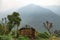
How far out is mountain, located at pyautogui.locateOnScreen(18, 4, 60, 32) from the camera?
2698 mm

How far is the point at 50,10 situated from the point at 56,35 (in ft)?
1.46

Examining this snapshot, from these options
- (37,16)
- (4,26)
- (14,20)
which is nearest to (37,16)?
(37,16)

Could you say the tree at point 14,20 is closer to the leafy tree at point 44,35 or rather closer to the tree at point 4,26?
the tree at point 4,26

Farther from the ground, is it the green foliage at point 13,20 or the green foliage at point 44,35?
the green foliage at point 13,20

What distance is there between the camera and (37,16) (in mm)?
2754

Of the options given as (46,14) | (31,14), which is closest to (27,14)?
(31,14)

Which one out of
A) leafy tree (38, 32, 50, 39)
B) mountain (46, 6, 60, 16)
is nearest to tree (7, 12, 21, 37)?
leafy tree (38, 32, 50, 39)

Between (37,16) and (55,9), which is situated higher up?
(55,9)

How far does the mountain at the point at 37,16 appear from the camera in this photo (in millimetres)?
2698

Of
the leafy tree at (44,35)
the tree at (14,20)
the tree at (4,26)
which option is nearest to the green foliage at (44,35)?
the leafy tree at (44,35)

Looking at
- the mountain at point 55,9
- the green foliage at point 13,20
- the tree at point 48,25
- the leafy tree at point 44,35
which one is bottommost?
the leafy tree at point 44,35

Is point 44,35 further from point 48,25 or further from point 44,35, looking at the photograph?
point 48,25

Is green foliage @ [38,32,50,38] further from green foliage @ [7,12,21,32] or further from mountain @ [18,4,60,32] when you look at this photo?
green foliage @ [7,12,21,32]

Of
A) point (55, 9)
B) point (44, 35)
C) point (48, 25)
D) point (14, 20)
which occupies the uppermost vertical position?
point (55, 9)
